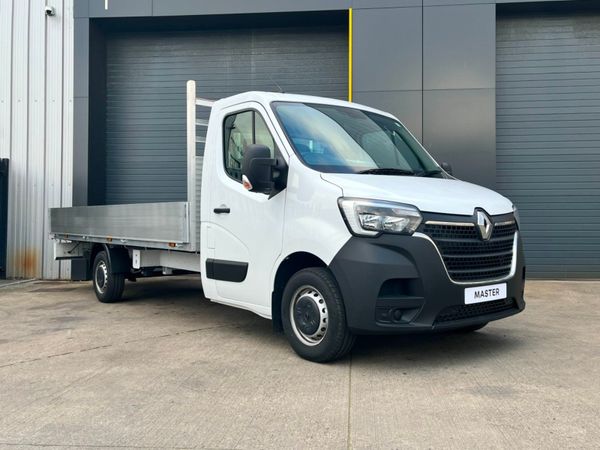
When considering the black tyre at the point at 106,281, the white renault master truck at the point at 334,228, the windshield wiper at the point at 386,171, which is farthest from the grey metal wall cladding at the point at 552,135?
the black tyre at the point at 106,281

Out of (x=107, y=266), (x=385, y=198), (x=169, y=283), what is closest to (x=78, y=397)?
(x=385, y=198)

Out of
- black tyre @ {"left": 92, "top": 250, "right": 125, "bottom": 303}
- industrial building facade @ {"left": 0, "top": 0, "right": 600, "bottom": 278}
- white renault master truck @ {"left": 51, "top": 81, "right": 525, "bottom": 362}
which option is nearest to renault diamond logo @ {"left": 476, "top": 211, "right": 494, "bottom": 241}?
white renault master truck @ {"left": 51, "top": 81, "right": 525, "bottom": 362}

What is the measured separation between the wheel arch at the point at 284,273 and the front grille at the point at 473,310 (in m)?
1.09

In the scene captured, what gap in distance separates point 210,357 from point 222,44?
778 cm

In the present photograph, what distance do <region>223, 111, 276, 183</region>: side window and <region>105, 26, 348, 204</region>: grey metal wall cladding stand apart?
18.3 ft

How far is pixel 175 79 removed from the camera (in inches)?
428

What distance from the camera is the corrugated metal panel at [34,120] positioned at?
415 inches

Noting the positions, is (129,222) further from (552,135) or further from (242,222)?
(552,135)

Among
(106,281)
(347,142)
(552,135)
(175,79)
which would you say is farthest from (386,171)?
(175,79)

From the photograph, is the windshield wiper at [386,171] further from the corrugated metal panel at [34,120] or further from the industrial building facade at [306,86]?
the corrugated metal panel at [34,120]

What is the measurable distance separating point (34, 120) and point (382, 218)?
9154 millimetres

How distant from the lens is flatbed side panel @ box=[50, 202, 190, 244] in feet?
18.9

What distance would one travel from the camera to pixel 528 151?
32.4ft

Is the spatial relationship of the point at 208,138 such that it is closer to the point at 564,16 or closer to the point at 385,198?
the point at 385,198
